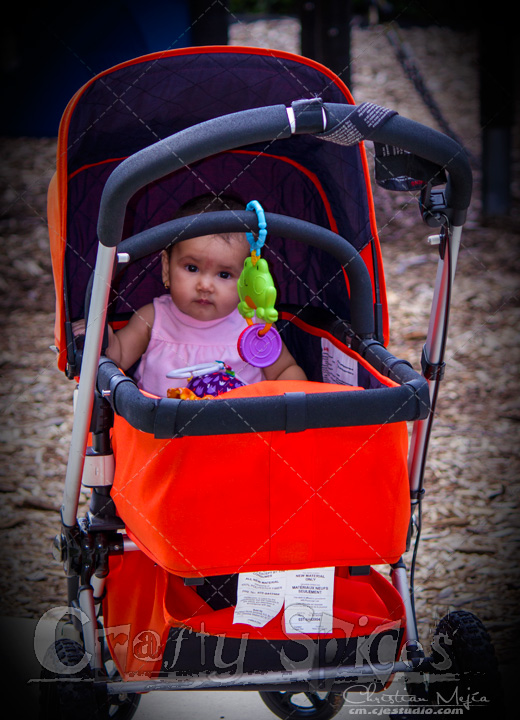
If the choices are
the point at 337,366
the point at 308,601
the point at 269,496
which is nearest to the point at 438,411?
the point at 337,366

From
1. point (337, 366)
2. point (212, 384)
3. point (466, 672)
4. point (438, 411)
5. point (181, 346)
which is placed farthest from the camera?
point (438, 411)

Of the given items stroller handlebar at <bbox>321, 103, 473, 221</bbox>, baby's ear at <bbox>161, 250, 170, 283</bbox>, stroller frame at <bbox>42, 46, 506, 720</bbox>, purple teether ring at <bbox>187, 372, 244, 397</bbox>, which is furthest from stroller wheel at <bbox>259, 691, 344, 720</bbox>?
stroller handlebar at <bbox>321, 103, 473, 221</bbox>

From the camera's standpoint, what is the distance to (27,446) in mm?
3688

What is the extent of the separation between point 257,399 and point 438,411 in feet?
8.94

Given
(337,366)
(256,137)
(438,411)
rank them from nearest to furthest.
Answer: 1. (256,137)
2. (337,366)
3. (438,411)

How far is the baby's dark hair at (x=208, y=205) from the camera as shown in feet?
7.62

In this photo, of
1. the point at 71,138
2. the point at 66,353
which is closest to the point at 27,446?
the point at 66,353

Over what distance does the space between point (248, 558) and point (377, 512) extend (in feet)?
0.94

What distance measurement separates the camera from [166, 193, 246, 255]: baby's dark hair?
2.32 m

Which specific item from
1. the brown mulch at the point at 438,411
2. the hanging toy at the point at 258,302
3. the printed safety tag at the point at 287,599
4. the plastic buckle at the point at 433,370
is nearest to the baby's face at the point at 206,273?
the hanging toy at the point at 258,302

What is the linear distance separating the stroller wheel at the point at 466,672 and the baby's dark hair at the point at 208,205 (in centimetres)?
132

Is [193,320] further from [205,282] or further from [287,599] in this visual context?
[287,599]

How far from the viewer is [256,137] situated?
1.39 metres

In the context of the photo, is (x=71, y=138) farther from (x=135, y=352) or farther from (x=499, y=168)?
Result: (x=499, y=168)
